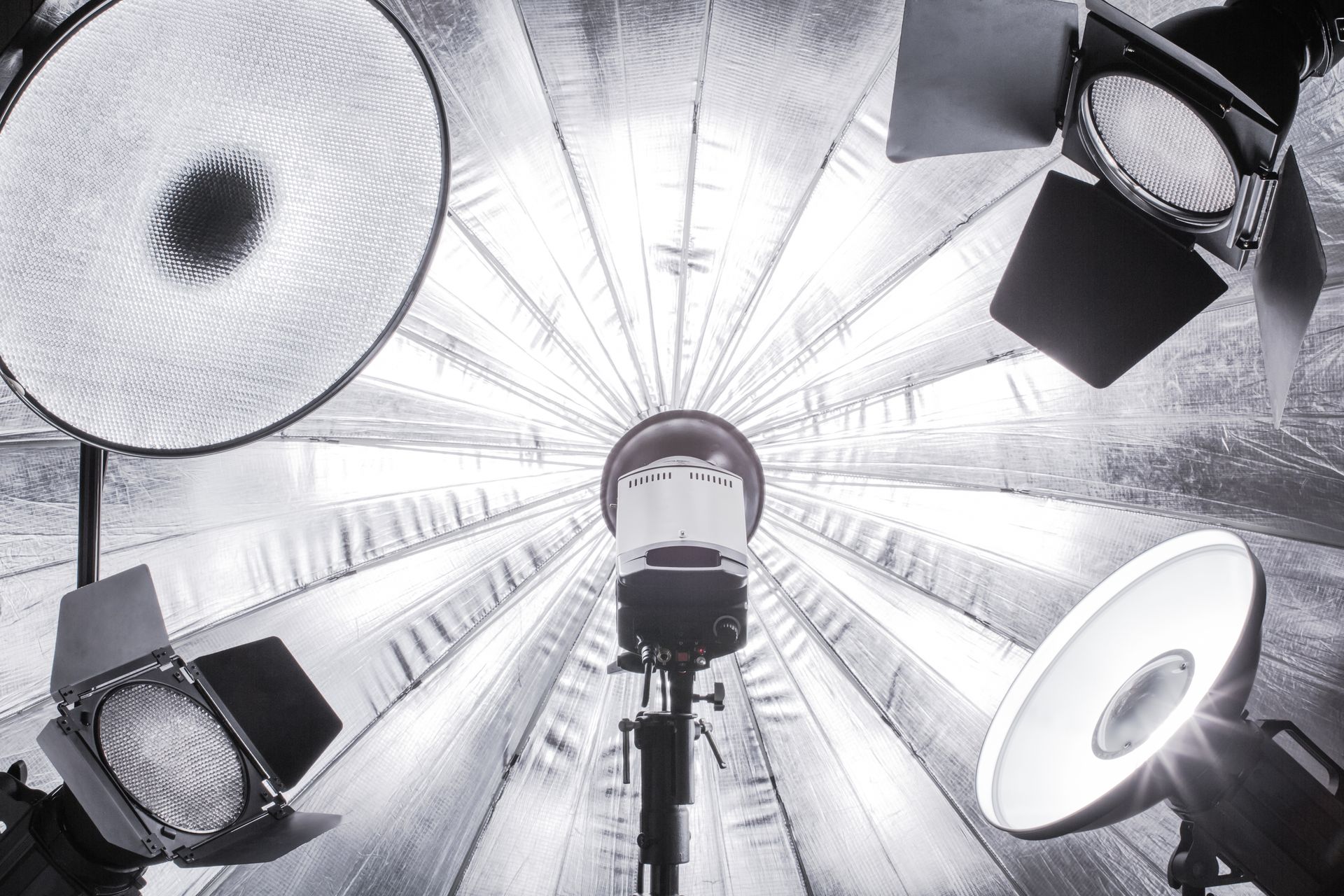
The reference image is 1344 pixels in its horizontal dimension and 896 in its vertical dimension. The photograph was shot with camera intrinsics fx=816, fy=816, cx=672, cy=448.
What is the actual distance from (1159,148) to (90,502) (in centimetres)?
124

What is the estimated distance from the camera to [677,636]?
1105mm

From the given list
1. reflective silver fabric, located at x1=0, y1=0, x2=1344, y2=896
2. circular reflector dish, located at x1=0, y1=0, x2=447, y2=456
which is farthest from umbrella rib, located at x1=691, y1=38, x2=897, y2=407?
circular reflector dish, located at x1=0, y1=0, x2=447, y2=456

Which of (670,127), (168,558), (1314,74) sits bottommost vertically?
(168,558)

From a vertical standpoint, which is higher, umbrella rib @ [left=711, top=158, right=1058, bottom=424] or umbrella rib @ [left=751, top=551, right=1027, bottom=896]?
umbrella rib @ [left=711, top=158, right=1058, bottom=424]

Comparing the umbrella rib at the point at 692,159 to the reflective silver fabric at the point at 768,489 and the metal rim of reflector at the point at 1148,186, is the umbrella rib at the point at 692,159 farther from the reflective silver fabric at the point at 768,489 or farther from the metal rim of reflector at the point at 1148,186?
the metal rim of reflector at the point at 1148,186

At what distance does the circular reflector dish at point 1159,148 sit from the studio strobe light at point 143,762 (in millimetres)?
1189

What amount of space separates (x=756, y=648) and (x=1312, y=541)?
Result: 2.92 ft

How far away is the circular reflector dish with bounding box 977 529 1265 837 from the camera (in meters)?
1.03

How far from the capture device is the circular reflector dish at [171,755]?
3.05 ft

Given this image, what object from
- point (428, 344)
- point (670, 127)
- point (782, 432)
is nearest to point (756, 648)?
point (782, 432)

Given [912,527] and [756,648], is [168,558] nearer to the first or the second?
[756,648]

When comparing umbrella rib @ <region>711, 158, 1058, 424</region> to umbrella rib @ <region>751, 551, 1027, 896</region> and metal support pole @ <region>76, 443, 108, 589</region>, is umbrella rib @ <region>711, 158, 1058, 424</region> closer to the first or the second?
umbrella rib @ <region>751, 551, 1027, 896</region>

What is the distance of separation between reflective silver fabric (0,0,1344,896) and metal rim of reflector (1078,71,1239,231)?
0.95 ft

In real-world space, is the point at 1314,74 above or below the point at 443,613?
above
